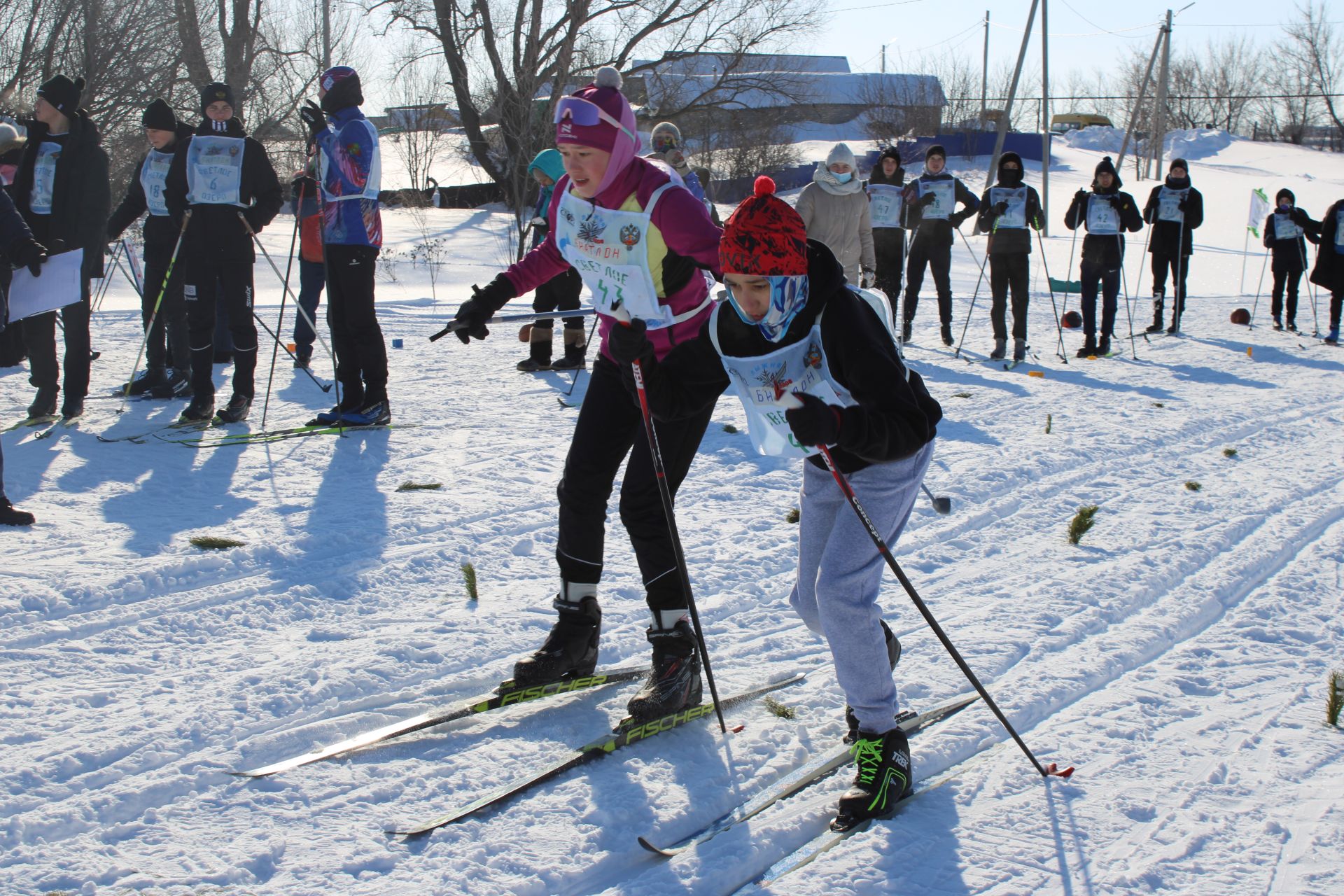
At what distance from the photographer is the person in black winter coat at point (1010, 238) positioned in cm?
958

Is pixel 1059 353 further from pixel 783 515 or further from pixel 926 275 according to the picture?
pixel 926 275

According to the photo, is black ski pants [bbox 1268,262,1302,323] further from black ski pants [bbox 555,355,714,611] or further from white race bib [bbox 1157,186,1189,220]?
black ski pants [bbox 555,355,714,611]

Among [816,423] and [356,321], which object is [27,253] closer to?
[356,321]

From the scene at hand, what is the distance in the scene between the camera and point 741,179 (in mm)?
29547

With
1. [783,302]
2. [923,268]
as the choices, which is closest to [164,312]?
[783,302]

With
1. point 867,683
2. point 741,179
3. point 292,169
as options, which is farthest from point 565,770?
point 741,179

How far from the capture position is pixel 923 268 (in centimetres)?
1021

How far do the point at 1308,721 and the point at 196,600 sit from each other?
367cm

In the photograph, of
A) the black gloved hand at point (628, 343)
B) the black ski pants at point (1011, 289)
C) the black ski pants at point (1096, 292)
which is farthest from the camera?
the black ski pants at point (1096, 292)

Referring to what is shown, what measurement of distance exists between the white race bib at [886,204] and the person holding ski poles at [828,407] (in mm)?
7264

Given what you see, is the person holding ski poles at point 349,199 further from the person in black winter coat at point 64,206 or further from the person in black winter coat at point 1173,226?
the person in black winter coat at point 1173,226

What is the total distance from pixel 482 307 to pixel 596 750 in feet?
4.48

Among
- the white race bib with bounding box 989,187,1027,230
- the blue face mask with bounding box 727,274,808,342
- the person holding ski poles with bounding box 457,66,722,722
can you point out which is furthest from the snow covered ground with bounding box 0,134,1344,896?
the white race bib with bounding box 989,187,1027,230

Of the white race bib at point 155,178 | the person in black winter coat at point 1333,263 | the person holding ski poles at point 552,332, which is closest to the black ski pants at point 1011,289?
the person holding ski poles at point 552,332
